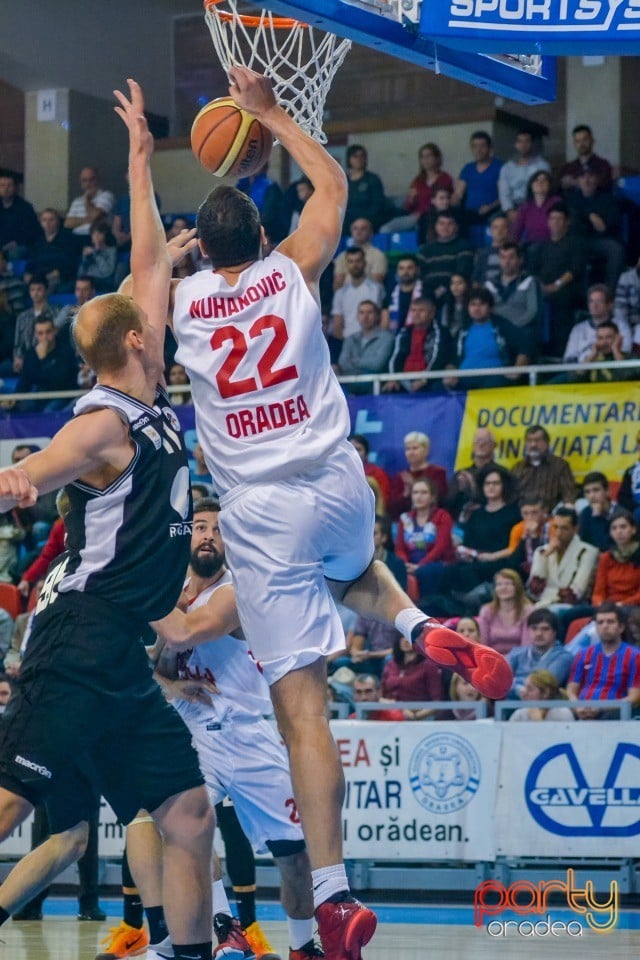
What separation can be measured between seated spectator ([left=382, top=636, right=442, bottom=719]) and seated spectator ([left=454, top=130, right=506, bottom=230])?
Result: 6.36 meters

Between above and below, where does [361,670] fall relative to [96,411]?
below

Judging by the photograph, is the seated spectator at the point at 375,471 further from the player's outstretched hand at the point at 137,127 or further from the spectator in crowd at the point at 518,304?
the player's outstretched hand at the point at 137,127

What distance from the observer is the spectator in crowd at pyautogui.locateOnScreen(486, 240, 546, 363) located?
47.3 ft

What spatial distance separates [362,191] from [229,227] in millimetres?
12058

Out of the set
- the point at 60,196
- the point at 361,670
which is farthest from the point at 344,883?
the point at 60,196

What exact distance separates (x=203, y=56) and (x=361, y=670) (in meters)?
12.0

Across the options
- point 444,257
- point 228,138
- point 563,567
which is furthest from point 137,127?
point 444,257

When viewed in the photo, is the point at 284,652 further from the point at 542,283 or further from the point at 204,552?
the point at 542,283

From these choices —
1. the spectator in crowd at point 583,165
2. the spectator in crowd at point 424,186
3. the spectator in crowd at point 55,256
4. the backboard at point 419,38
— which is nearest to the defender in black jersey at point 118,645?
the backboard at point 419,38

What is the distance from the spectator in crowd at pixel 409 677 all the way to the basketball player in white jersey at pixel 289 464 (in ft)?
20.8

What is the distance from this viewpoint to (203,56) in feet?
71.4

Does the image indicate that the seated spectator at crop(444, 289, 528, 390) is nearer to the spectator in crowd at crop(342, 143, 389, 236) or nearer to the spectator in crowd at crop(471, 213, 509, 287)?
the spectator in crowd at crop(471, 213, 509, 287)

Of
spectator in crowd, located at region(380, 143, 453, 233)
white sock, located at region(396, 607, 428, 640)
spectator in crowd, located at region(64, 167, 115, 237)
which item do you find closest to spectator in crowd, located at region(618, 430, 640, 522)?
spectator in crowd, located at region(380, 143, 453, 233)

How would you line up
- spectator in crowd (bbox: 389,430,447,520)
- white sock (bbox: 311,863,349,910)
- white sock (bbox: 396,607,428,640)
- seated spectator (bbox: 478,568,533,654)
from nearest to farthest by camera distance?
white sock (bbox: 311,863,349,910) → white sock (bbox: 396,607,428,640) → seated spectator (bbox: 478,568,533,654) → spectator in crowd (bbox: 389,430,447,520)
